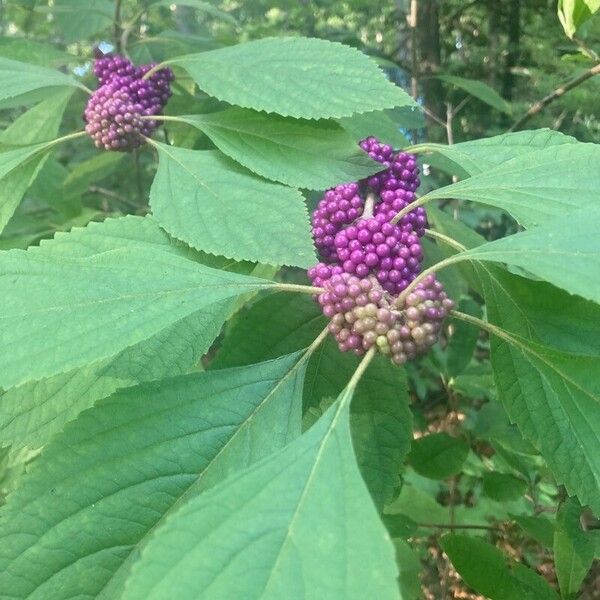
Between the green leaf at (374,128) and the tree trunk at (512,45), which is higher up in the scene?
the green leaf at (374,128)

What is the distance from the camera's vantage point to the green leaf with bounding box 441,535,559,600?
1.28 m

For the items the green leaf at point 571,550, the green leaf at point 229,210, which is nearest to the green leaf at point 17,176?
→ the green leaf at point 229,210

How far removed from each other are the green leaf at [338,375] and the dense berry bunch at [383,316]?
7.9 inches

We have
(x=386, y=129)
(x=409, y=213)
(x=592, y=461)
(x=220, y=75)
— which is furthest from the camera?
(x=386, y=129)

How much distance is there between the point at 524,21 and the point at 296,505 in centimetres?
484

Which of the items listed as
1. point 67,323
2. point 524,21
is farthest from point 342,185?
point 524,21

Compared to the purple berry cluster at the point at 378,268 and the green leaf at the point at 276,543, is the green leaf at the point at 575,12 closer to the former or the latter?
the purple berry cluster at the point at 378,268

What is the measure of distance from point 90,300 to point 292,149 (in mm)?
533

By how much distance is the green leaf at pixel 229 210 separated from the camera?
1.03 metres

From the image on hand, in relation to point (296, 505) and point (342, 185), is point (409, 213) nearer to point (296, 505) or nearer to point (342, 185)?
point (342, 185)

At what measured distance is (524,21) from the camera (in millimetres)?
4730

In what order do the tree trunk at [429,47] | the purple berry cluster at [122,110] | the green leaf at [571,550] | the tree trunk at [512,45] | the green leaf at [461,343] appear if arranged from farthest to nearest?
the tree trunk at [512,45], the tree trunk at [429,47], the green leaf at [461,343], the purple berry cluster at [122,110], the green leaf at [571,550]

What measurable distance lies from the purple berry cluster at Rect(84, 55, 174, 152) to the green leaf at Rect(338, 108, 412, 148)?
16.0 inches

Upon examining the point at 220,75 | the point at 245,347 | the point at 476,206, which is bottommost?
the point at 476,206
